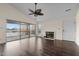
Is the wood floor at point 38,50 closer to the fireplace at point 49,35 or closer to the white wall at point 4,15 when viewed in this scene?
the white wall at point 4,15

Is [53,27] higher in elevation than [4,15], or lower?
lower

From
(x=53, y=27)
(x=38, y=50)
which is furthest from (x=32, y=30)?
(x=38, y=50)

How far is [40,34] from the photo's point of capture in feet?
37.9

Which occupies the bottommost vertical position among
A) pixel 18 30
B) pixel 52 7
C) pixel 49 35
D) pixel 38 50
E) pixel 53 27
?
pixel 38 50

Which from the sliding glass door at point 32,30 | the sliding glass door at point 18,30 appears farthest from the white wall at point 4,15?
the sliding glass door at point 32,30

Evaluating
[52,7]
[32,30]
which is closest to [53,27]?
[32,30]

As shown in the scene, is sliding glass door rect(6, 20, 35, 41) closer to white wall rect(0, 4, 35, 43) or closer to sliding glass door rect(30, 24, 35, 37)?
sliding glass door rect(30, 24, 35, 37)

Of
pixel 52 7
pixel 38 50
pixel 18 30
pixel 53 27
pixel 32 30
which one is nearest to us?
pixel 38 50

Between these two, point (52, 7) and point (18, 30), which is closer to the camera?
point (52, 7)

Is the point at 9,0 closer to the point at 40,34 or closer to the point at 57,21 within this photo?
the point at 57,21

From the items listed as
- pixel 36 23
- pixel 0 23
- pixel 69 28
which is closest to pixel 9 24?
pixel 0 23

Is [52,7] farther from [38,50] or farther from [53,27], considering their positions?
[53,27]

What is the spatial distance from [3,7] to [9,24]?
1.32 metres

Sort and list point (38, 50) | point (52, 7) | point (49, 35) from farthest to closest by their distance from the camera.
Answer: point (49, 35) < point (52, 7) < point (38, 50)
